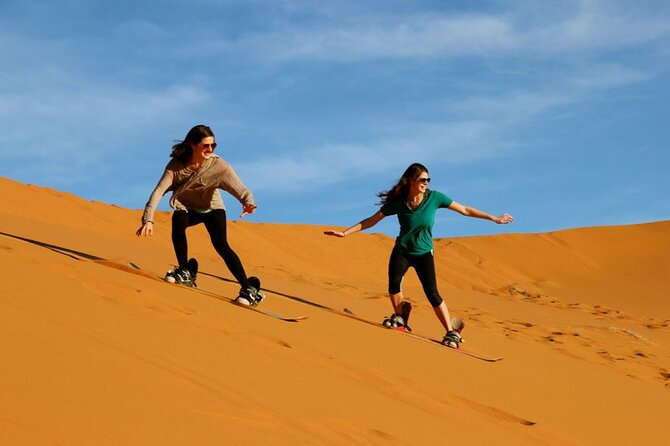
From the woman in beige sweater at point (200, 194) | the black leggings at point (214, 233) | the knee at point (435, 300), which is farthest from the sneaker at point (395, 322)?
the black leggings at point (214, 233)

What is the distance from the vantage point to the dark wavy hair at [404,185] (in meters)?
7.33

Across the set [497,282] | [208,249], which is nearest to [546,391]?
[208,249]

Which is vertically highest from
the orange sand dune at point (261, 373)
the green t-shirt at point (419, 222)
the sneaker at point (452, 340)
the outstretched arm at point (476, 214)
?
the outstretched arm at point (476, 214)

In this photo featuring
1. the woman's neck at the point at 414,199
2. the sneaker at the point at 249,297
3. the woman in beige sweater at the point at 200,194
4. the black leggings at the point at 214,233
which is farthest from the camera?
the woman's neck at the point at 414,199

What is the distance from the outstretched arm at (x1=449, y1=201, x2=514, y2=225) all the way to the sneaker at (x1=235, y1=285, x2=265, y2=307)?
1931 millimetres

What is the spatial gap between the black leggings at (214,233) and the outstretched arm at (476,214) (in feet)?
6.35

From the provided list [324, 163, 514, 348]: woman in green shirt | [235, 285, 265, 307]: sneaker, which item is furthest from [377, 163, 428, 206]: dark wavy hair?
[235, 285, 265, 307]: sneaker

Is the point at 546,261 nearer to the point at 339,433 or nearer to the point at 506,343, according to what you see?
the point at 506,343

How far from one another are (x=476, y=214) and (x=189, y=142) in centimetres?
250

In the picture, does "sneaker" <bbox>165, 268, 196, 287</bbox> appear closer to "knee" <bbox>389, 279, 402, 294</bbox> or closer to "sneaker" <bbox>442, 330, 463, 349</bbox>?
"knee" <bbox>389, 279, 402, 294</bbox>

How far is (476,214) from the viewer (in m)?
7.42

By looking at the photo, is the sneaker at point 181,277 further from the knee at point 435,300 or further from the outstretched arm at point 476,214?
the outstretched arm at point 476,214

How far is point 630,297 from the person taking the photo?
877 inches

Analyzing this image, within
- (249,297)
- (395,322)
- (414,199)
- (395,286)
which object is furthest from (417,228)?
(249,297)
